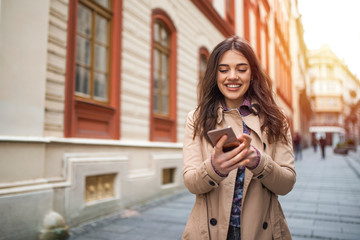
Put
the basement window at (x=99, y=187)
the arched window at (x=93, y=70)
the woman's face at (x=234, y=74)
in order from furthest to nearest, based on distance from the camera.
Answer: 1. the basement window at (x=99, y=187)
2. the arched window at (x=93, y=70)
3. the woman's face at (x=234, y=74)

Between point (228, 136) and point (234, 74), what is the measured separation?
52 cm

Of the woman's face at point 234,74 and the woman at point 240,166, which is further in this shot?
the woman's face at point 234,74

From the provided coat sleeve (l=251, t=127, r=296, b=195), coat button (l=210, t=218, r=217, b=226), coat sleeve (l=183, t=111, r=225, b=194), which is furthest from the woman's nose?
coat button (l=210, t=218, r=217, b=226)

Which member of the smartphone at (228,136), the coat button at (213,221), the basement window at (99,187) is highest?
the smartphone at (228,136)

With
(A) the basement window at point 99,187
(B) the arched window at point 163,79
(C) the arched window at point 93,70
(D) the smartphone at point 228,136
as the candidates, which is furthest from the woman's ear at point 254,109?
(B) the arched window at point 163,79

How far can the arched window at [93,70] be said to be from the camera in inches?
214

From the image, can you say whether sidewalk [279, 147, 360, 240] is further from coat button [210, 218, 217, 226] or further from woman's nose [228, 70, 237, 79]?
woman's nose [228, 70, 237, 79]

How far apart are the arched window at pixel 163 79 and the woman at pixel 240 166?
6.07 m

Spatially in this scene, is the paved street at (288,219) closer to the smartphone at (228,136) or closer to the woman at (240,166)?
the woman at (240,166)

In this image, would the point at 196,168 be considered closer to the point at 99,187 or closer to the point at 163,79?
the point at 99,187

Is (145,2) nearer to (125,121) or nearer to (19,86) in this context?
(125,121)

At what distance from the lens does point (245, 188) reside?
1704 millimetres

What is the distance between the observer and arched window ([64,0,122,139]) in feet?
17.9

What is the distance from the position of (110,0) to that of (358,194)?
744cm
